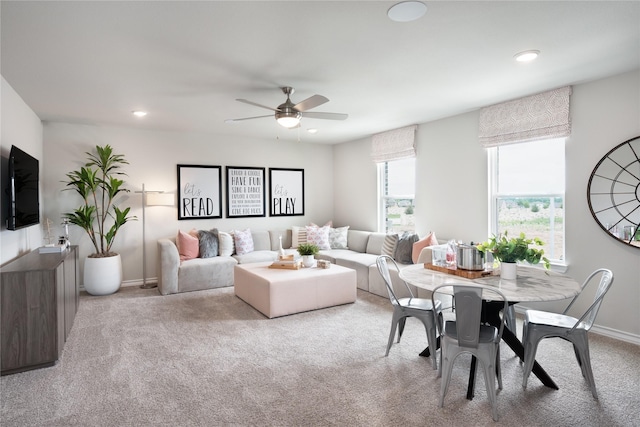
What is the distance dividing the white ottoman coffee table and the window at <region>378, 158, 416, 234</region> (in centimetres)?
185

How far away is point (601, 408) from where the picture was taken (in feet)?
7.57

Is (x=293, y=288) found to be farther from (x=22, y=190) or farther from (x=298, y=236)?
(x=22, y=190)

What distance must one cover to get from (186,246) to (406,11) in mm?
4551

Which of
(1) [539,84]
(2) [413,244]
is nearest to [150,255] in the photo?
(2) [413,244]

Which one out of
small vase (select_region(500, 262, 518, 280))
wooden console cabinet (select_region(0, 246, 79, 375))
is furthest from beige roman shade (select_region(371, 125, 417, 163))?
wooden console cabinet (select_region(0, 246, 79, 375))

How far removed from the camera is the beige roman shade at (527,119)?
3809 mm

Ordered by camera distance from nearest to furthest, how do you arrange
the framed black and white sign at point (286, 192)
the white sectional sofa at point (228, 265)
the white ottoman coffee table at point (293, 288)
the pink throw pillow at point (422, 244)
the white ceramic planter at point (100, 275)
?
1. the white ottoman coffee table at point (293, 288)
2. the pink throw pillow at point (422, 244)
3. the white ceramic planter at point (100, 275)
4. the white sectional sofa at point (228, 265)
5. the framed black and white sign at point (286, 192)

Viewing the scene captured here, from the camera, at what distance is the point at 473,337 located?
2.30 m

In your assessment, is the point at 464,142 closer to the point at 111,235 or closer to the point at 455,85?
the point at 455,85

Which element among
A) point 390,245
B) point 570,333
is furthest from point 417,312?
point 390,245

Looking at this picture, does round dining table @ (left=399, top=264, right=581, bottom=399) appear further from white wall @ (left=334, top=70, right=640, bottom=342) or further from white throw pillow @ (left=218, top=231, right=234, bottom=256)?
white throw pillow @ (left=218, top=231, right=234, bottom=256)

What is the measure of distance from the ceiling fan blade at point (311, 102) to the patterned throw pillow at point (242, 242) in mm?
3060

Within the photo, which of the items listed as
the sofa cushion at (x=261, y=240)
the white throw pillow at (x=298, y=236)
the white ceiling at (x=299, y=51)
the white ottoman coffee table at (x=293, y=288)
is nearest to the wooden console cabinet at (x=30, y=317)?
the white ceiling at (x=299, y=51)

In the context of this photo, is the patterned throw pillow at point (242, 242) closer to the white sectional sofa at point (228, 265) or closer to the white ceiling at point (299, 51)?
the white sectional sofa at point (228, 265)
